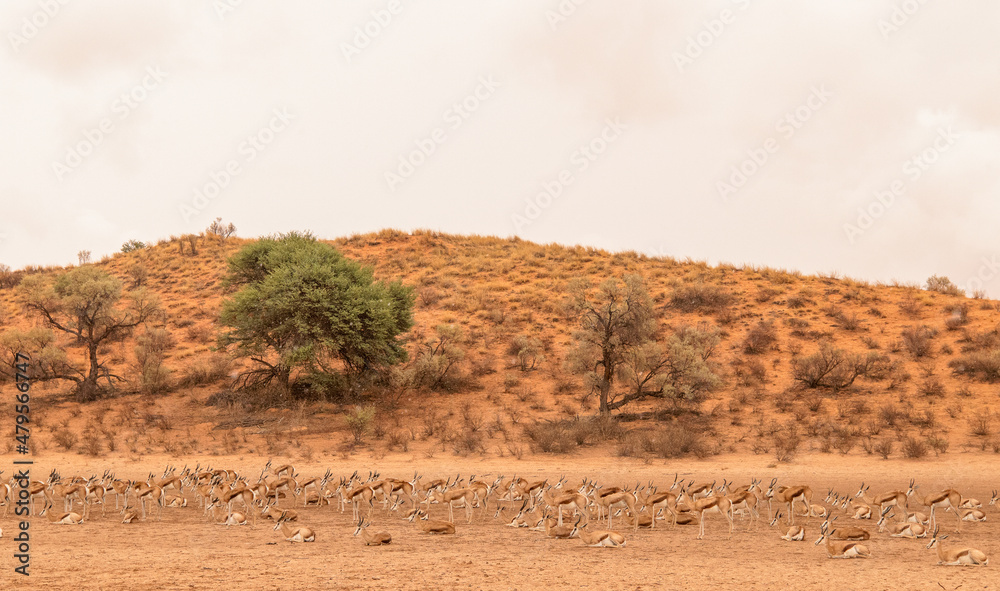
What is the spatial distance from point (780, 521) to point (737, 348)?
62.4ft

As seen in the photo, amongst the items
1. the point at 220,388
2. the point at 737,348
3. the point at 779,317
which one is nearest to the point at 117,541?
the point at 220,388

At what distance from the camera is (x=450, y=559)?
966cm

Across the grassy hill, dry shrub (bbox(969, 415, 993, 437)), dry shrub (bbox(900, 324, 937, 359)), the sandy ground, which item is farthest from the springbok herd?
dry shrub (bbox(900, 324, 937, 359))

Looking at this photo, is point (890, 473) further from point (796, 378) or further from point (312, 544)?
point (312, 544)

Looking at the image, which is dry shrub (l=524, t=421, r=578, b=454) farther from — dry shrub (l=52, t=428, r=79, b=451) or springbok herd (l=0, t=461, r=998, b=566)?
dry shrub (l=52, t=428, r=79, b=451)

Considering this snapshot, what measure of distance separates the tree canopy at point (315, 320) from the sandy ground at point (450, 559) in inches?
472

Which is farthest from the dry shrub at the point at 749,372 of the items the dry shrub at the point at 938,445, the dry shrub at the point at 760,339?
the dry shrub at the point at 938,445

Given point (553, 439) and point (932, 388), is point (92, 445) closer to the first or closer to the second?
point (553, 439)

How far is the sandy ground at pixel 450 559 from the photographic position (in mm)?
8484

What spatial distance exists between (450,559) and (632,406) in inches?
624

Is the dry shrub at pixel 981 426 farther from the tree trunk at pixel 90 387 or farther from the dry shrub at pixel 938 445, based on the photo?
the tree trunk at pixel 90 387

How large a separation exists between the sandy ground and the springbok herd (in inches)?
9.1

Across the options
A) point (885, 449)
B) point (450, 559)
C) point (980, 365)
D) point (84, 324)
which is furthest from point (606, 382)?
point (84, 324)

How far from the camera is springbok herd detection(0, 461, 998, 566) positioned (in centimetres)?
1138
